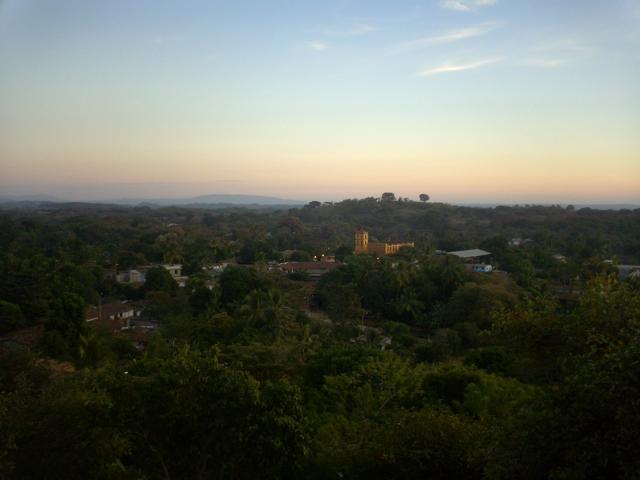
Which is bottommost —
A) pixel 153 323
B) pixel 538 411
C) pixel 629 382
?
pixel 153 323

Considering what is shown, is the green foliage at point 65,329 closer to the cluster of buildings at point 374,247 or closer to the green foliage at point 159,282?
the green foliage at point 159,282

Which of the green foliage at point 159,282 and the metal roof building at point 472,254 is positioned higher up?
the metal roof building at point 472,254

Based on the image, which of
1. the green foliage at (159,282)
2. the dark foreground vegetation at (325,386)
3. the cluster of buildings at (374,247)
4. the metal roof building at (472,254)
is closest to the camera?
the dark foreground vegetation at (325,386)

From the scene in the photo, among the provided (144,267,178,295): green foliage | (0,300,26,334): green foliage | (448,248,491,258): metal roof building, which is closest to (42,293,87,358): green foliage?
(0,300,26,334): green foliage

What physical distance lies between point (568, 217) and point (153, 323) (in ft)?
170

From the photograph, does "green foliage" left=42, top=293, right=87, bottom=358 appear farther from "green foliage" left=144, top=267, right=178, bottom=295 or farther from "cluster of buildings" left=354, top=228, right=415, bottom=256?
"cluster of buildings" left=354, top=228, right=415, bottom=256

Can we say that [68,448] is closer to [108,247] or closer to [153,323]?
[153,323]

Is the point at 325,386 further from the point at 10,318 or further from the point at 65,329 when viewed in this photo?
the point at 10,318

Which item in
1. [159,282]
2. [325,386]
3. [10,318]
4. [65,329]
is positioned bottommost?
[10,318]

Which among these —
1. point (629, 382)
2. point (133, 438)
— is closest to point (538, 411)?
point (629, 382)

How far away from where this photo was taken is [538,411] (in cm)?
502

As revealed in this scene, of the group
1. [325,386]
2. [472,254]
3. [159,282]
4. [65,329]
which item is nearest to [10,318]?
[65,329]

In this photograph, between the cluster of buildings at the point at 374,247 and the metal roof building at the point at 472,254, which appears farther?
the cluster of buildings at the point at 374,247

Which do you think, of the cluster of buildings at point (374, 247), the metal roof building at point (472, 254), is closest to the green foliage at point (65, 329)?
the metal roof building at point (472, 254)
